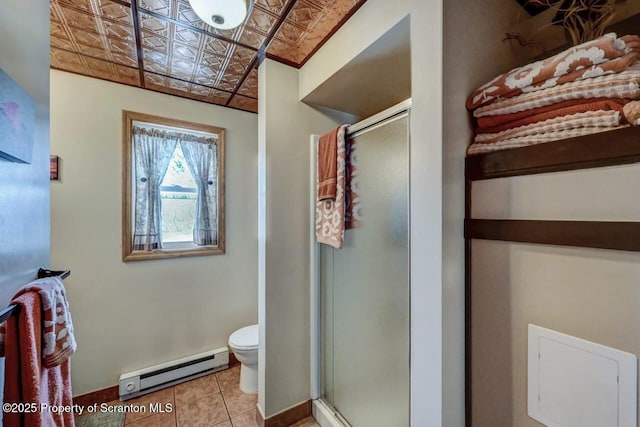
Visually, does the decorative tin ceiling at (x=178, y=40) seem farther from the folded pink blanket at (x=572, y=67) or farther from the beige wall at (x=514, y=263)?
the folded pink blanket at (x=572, y=67)

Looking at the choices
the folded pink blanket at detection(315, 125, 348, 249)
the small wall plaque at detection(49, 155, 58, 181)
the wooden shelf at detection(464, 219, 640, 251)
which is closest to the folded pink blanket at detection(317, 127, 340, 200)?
the folded pink blanket at detection(315, 125, 348, 249)

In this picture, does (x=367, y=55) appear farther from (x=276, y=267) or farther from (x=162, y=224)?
(x=162, y=224)

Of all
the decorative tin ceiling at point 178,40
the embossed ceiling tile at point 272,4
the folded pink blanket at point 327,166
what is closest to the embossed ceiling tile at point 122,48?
the decorative tin ceiling at point 178,40

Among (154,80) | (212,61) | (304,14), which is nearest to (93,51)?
(154,80)

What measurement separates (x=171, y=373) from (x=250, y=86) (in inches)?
91.7

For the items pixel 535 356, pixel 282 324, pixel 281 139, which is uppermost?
pixel 281 139

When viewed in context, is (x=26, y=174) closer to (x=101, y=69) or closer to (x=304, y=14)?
(x=304, y=14)

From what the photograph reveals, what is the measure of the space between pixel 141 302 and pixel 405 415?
1.96 m

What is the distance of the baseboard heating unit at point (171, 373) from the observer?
71.7 inches

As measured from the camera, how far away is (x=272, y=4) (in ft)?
3.85

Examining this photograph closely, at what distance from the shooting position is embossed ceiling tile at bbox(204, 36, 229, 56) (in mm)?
1421

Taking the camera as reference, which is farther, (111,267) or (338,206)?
(111,267)

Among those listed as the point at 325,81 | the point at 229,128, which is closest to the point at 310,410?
the point at 325,81

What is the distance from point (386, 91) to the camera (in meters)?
1.58
